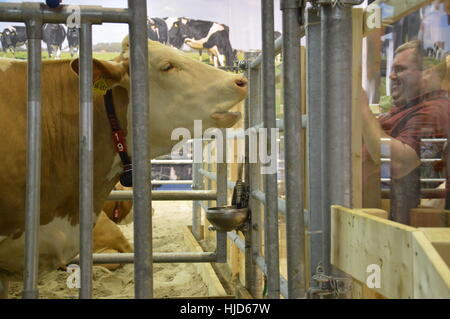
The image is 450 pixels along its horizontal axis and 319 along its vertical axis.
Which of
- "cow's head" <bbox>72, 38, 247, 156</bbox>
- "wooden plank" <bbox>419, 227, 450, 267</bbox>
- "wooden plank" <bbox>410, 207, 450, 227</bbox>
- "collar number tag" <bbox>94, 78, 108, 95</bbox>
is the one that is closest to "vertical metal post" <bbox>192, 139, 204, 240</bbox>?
"cow's head" <bbox>72, 38, 247, 156</bbox>

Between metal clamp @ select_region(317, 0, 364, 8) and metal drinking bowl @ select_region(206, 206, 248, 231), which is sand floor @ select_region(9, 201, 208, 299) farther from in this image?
metal clamp @ select_region(317, 0, 364, 8)

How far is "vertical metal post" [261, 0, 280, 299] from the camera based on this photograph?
1150 millimetres

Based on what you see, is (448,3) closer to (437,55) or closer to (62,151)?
(437,55)

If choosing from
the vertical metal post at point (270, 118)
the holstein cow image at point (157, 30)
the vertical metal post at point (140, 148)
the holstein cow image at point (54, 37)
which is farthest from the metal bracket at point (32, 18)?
the holstein cow image at point (157, 30)

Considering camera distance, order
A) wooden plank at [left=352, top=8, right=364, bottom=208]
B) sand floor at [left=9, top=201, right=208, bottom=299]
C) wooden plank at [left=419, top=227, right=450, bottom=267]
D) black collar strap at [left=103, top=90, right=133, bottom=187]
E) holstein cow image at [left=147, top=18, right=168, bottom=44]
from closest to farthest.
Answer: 1. wooden plank at [left=419, top=227, right=450, bottom=267]
2. wooden plank at [left=352, top=8, right=364, bottom=208]
3. black collar strap at [left=103, top=90, right=133, bottom=187]
4. sand floor at [left=9, top=201, right=208, bottom=299]
5. holstein cow image at [left=147, top=18, right=168, bottom=44]

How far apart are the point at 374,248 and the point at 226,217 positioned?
4.98 ft

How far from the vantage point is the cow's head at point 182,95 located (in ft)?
7.07

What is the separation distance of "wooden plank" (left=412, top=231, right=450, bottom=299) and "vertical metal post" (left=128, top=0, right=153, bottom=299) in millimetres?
466

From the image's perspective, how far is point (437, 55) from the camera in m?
2.00

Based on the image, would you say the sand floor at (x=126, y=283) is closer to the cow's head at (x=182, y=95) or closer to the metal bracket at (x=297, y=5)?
the cow's head at (x=182, y=95)

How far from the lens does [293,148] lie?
1.13 metres

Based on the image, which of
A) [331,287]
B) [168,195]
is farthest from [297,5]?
[168,195]

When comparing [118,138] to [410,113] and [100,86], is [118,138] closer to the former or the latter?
[100,86]
